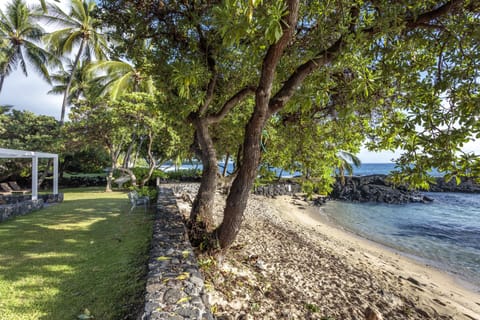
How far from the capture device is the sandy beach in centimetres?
342

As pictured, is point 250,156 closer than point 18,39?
Yes

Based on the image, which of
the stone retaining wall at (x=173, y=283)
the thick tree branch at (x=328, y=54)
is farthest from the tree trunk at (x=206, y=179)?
the thick tree branch at (x=328, y=54)

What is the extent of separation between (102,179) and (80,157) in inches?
124

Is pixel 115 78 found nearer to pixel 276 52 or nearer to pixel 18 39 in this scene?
pixel 18 39

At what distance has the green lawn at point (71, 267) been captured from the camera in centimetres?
283

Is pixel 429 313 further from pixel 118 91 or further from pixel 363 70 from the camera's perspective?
pixel 118 91

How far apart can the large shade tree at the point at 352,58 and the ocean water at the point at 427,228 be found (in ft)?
21.1

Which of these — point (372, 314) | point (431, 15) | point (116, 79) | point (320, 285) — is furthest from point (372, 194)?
point (116, 79)

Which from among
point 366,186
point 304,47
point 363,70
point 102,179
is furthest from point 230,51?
point 366,186

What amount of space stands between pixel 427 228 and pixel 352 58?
13.5m

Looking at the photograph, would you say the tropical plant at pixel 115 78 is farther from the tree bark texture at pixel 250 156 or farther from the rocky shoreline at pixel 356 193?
the tree bark texture at pixel 250 156

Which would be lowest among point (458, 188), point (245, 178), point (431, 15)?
point (458, 188)

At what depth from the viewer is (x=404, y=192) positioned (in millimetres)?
22234

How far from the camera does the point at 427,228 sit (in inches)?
477
